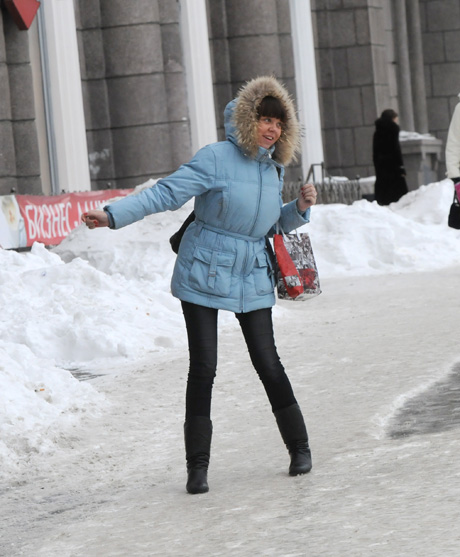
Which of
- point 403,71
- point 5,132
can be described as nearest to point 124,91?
point 5,132

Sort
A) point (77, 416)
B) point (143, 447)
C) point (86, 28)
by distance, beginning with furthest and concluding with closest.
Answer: point (86, 28) < point (77, 416) < point (143, 447)

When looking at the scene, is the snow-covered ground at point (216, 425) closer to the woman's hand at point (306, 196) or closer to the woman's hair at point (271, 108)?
the woman's hand at point (306, 196)

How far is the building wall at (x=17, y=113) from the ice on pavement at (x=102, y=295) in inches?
84.4

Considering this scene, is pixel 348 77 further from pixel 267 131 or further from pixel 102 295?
pixel 267 131

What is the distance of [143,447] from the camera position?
6953mm

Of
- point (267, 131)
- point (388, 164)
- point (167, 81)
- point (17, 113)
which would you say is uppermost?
point (167, 81)

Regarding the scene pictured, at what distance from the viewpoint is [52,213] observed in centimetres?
1756

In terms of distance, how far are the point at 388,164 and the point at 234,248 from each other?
1881 centimetres

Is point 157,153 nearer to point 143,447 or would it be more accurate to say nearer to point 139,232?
point 139,232

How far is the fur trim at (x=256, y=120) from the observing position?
5.90 meters

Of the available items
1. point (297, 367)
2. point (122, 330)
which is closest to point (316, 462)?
point (297, 367)

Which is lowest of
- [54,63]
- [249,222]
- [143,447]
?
[143,447]

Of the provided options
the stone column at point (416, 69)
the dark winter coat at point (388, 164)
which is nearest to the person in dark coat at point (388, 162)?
the dark winter coat at point (388, 164)

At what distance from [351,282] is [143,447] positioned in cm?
798
